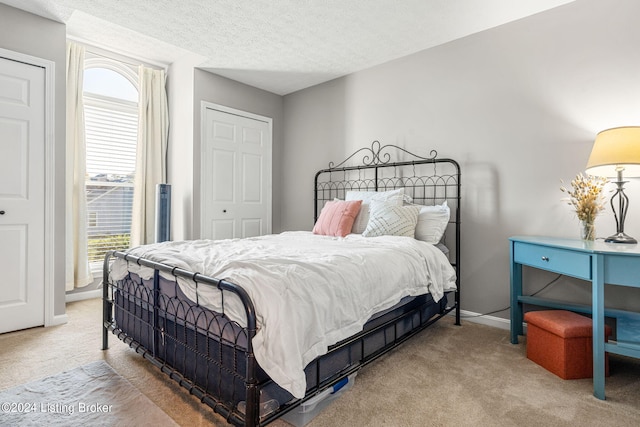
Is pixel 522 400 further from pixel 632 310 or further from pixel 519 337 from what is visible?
pixel 632 310

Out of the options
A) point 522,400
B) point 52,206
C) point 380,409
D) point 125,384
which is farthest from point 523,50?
point 52,206

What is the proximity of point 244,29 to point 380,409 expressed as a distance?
3050 mm

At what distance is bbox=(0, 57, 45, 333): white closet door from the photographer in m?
2.64

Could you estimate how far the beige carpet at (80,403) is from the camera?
5.09 ft

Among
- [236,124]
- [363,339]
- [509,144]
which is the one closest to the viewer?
[363,339]

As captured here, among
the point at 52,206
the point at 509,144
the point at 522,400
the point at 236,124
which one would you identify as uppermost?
the point at 236,124

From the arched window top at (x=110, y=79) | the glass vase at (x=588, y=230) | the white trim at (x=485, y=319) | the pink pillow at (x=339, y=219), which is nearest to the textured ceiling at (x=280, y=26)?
the arched window top at (x=110, y=79)

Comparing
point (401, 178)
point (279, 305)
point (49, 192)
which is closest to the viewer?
point (279, 305)

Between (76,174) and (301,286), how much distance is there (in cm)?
332

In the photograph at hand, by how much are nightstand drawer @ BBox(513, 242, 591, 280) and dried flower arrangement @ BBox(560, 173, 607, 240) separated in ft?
1.14

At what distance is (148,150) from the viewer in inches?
159

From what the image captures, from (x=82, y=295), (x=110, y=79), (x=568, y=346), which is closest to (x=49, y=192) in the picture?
(x=82, y=295)

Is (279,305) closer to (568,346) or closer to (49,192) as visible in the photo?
(568,346)

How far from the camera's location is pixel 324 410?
1.63 meters
